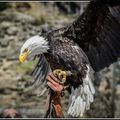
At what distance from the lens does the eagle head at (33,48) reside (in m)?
3.17

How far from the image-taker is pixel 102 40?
3480mm

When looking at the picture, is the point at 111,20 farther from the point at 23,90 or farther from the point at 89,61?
the point at 23,90

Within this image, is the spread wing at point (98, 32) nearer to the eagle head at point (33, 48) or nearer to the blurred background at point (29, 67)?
the eagle head at point (33, 48)

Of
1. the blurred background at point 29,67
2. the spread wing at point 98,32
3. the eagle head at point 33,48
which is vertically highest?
the blurred background at point 29,67

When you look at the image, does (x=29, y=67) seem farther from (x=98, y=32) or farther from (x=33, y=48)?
(x=33, y=48)

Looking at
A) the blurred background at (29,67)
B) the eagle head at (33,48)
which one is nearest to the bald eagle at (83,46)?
the eagle head at (33,48)

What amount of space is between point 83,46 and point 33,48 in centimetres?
29

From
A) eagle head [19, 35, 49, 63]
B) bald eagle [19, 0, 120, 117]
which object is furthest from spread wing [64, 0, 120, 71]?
eagle head [19, 35, 49, 63]

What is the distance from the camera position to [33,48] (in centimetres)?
324

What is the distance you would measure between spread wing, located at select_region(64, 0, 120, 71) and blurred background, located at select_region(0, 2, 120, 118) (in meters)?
2.02

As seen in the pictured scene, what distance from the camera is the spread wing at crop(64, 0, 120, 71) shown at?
333cm

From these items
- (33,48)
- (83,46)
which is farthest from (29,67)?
(33,48)

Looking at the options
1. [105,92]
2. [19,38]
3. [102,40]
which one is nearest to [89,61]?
[102,40]

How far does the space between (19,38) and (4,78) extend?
1.04 meters
